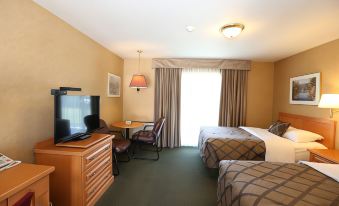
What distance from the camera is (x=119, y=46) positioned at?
12.0ft

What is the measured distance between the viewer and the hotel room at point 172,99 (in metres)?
1.69

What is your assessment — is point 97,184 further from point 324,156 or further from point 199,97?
point 199,97

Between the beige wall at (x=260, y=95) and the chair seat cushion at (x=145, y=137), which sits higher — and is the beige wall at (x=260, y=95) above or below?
above

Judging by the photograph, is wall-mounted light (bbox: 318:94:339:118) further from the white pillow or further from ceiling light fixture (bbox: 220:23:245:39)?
ceiling light fixture (bbox: 220:23:245:39)

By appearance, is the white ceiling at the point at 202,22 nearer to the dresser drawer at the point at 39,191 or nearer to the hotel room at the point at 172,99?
the hotel room at the point at 172,99

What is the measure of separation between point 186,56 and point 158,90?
117cm

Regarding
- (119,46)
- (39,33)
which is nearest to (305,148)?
(119,46)

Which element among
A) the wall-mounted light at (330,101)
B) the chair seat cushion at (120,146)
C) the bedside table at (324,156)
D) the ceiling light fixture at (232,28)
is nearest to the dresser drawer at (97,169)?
the chair seat cushion at (120,146)

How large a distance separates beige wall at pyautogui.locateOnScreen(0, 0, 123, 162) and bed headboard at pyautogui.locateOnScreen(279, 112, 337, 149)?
4.32 meters

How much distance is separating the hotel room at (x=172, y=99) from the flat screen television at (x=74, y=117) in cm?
2

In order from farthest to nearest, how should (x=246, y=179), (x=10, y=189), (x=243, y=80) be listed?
(x=243, y=80) → (x=246, y=179) → (x=10, y=189)

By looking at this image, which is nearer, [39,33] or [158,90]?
[39,33]

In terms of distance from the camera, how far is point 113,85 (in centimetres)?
418

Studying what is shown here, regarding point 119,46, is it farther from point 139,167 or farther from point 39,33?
point 139,167
